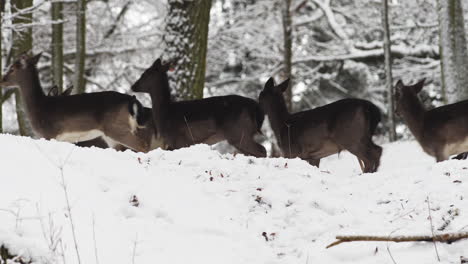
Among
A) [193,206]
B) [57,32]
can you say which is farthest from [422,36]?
[193,206]

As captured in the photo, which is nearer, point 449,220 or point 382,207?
point 449,220

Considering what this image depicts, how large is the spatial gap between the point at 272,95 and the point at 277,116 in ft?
1.25

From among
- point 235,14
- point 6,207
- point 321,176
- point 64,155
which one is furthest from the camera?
point 235,14

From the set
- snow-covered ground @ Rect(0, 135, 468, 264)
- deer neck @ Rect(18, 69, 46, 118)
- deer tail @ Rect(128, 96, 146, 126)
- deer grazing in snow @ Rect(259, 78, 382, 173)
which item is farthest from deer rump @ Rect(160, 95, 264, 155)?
snow-covered ground @ Rect(0, 135, 468, 264)

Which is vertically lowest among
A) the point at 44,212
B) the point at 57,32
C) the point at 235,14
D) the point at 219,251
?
the point at 219,251

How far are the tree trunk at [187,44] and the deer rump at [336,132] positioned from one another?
7.54 feet

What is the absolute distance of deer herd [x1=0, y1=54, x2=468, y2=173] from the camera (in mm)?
9016

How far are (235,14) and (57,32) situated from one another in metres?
8.18

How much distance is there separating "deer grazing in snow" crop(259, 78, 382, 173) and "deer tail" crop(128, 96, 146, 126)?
203 cm

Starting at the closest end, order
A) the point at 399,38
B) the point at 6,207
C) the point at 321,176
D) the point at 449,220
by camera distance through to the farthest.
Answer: the point at 6,207 < the point at 449,220 < the point at 321,176 < the point at 399,38

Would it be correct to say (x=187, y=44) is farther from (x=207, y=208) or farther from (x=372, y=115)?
(x=207, y=208)

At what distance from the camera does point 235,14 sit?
22234 millimetres

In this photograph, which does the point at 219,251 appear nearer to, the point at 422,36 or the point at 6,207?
the point at 6,207

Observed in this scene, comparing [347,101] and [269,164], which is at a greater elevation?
[347,101]
